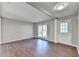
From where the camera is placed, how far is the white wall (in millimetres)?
6074

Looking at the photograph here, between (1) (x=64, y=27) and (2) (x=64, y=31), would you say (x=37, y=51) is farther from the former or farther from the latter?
(1) (x=64, y=27)

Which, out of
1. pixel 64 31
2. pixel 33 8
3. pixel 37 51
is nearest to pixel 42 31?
pixel 64 31

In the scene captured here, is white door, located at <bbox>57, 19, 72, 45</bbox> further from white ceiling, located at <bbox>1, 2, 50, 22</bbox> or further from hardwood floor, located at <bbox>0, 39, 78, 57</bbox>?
white ceiling, located at <bbox>1, 2, 50, 22</bbox>

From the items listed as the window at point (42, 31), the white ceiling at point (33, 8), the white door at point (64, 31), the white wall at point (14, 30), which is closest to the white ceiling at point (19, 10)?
the white ceiling at point (33, 8)

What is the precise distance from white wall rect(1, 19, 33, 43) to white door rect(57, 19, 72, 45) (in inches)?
144

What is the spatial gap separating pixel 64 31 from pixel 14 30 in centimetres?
412

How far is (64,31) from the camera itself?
571cm

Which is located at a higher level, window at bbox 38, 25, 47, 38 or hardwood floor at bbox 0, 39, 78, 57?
window at bbox 38, 25, 47, 38

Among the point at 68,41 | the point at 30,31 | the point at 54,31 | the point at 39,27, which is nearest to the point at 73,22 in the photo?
the point at 68,41

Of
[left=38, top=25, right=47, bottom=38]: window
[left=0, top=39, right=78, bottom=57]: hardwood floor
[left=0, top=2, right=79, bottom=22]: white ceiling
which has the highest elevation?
[left=0, top=2, right=79, bottom=22]: white ceiling

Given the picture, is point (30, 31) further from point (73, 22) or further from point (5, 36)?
point (73, 22)

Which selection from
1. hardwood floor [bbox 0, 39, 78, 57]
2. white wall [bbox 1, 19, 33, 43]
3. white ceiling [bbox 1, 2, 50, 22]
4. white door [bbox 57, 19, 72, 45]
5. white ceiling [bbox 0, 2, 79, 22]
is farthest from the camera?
white wall [bbox 1, 19, 33, 43]

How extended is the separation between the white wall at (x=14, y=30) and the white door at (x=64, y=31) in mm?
3657

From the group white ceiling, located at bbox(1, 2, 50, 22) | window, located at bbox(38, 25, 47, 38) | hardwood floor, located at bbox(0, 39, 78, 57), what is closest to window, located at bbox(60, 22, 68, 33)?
hardwood floor, located at bbox(0, 39, 78, 57)
